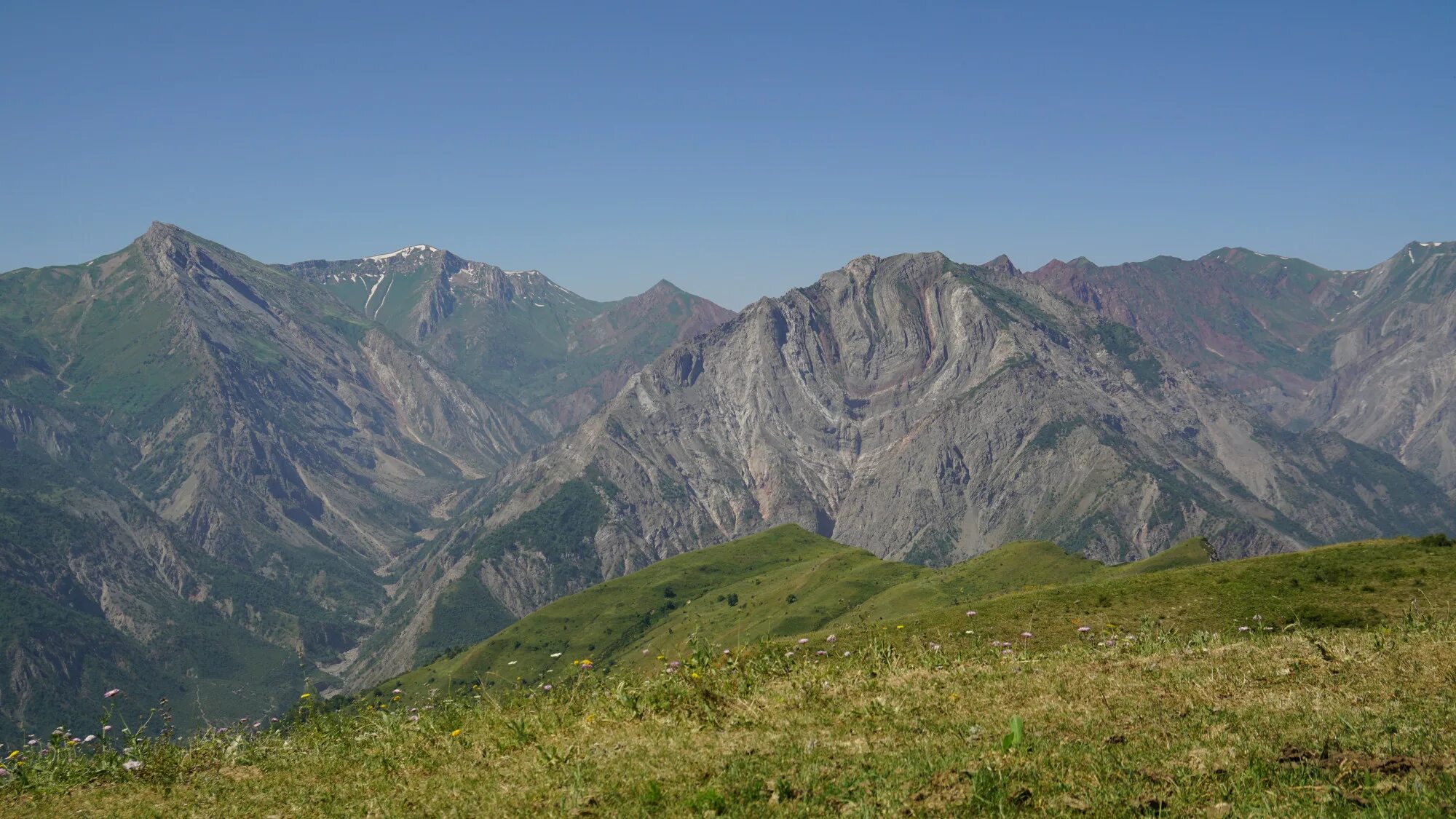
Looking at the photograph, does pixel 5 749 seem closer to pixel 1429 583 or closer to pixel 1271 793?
pixel 1271 793

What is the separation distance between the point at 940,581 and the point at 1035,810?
170 meters

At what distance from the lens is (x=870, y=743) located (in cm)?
1798

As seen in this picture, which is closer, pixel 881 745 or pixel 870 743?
pixel 881 745

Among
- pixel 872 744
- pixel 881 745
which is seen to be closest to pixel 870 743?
pixel 872 744

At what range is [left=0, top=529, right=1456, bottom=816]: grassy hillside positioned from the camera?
1512cm

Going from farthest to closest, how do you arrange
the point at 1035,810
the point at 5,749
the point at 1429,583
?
the point at 1429,583, the point at 5,749, the point at 1035,810

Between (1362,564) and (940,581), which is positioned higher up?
(1362,564)

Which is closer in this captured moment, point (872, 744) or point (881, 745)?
point (881, 745)

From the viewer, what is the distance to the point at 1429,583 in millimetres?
46031

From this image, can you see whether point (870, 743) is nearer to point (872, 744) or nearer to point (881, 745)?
point (872, 744)

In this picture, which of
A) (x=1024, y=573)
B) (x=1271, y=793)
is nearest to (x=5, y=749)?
(x=1271, y=793)

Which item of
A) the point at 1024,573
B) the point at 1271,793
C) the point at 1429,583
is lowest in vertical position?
the point at 1024,573

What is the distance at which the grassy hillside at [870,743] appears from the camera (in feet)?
49.6

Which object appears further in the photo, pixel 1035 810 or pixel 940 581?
pixel 940 581
